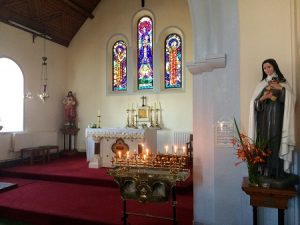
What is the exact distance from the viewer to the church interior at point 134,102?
342cm

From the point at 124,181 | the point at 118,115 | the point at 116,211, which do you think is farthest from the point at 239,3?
the point at 118,115

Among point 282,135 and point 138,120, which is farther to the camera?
point 138,120

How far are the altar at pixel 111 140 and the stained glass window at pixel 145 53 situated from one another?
2.73 m

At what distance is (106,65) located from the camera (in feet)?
31.6

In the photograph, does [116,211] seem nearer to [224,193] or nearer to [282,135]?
[224,193]

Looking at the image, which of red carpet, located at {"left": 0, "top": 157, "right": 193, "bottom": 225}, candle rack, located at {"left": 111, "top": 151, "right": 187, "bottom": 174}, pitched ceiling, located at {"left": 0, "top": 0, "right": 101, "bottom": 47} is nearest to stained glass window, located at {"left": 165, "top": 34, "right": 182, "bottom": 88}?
pitched ceiling, located at {"left": 0, "top": 0, "right": 101, "bottom": 47}

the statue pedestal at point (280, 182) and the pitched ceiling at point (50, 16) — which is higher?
the pitched ceiling at point (50, 16)

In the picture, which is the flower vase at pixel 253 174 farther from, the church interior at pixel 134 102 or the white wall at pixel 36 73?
the white wall at pixel 36 73

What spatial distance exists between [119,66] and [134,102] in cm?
148

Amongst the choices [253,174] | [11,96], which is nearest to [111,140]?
[11,96]

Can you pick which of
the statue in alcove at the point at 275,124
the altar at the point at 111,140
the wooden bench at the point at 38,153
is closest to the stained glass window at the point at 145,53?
the altar at the point at 111,140

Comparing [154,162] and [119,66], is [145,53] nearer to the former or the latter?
[119,66]

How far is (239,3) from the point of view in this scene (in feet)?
11.4

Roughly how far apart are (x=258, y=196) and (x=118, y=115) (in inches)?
276
